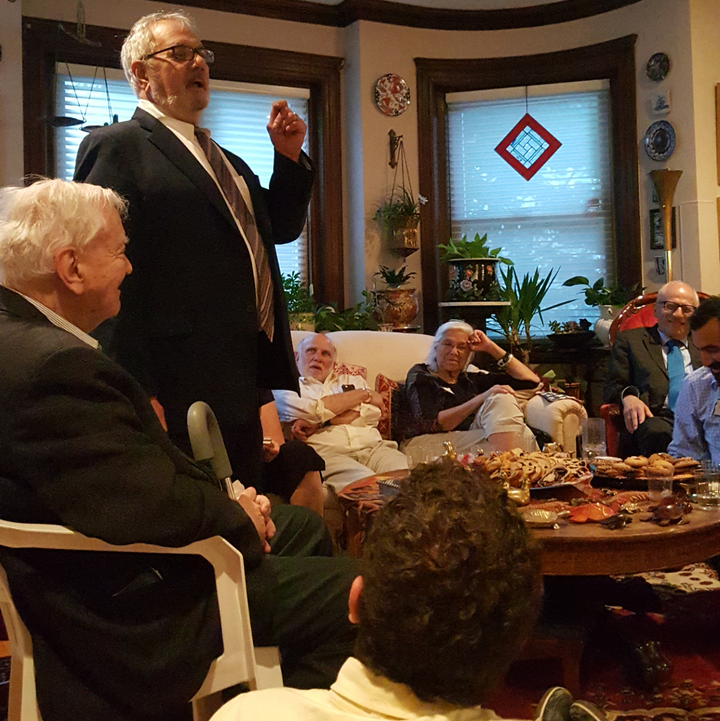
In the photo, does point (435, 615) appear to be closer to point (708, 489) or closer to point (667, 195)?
point (708, 489)

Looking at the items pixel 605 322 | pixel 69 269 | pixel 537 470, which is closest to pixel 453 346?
pixel 605 322

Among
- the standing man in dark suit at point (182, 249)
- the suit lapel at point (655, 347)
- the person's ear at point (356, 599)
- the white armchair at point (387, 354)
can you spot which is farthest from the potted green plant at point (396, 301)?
the person's ear at point (356, 599)

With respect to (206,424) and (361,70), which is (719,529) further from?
(361,70)

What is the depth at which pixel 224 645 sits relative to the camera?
4.17ft

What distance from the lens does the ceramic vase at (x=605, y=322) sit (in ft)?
16.0

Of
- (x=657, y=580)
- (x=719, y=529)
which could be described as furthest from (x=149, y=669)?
(x=657, y=580)

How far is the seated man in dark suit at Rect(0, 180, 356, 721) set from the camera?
44.6 inches

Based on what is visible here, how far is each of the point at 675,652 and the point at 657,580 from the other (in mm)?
698

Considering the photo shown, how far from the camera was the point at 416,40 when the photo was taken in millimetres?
5297

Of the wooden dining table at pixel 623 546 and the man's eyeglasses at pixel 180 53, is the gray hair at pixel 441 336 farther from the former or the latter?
the man's eyeglasses at pixel 180 53

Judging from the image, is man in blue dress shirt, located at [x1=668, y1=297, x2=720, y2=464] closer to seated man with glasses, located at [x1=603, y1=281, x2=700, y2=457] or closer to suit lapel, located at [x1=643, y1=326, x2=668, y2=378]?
seated man with glasses, located at [x1=603, y1=281, x2=700, y2=457]

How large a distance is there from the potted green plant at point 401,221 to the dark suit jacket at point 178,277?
326 centimetres

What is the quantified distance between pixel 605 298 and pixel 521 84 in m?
1.58

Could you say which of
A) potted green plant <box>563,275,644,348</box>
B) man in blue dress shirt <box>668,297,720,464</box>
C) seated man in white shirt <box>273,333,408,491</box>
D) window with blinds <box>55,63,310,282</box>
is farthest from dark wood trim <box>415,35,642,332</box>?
man in blue dress shirt <box>668,297,720,464</box>
